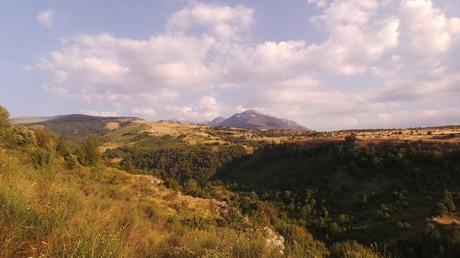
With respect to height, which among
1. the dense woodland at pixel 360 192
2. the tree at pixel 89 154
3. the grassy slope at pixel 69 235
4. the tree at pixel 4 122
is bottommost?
the dense woodland at pixel 360 192

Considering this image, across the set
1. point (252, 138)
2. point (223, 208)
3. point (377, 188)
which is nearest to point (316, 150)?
point (377, 188)

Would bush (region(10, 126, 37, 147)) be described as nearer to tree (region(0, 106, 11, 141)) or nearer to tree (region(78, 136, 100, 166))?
tree (region(0, 106, 11, 141))

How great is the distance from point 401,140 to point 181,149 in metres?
65.2

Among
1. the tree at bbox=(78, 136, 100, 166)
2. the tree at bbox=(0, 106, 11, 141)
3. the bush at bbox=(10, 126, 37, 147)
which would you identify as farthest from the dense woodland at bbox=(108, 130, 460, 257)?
the tree at bbox=(0, 106, 11, 141)

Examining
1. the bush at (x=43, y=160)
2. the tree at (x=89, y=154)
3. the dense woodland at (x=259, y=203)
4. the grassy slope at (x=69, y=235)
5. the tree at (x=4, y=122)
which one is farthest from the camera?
the tree at (x=89, y=154)

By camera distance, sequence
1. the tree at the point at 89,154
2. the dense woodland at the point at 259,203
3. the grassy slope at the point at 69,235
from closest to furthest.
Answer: the grassy slope at the point at 69,235
the dense woodland at the point at 259,203
the tree at the point at 89,154

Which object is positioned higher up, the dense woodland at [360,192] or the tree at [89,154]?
the tree at [89,154]

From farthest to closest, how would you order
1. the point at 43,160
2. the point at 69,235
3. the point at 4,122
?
the point at 4,122
the point at 43,160
the point at 69,235

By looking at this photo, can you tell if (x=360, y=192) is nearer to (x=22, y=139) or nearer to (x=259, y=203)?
(x=259, y=203)

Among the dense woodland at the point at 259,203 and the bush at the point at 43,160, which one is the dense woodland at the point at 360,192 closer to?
the dense woodland at the point at 259,203

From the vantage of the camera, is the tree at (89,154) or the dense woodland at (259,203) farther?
the tree at (89,154)

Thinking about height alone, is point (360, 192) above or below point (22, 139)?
below

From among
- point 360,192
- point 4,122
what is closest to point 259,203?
point 360,192

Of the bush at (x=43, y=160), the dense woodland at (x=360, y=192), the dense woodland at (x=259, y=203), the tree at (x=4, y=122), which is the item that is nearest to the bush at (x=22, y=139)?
the dense woodland at (x=259, y=203)
